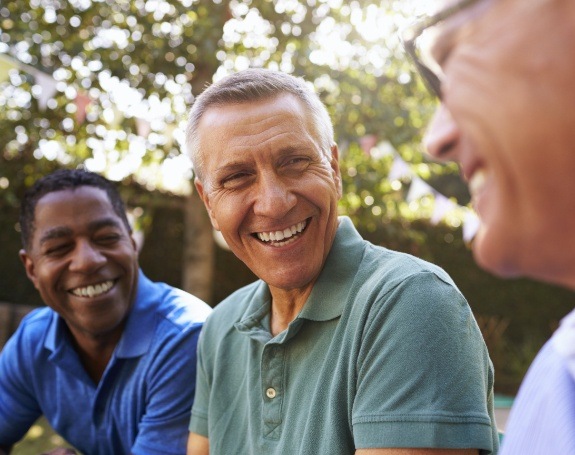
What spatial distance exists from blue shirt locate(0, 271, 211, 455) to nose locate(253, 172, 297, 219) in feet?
3.09

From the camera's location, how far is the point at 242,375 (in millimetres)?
2133

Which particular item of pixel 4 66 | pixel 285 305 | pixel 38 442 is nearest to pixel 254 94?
pixel 285 305

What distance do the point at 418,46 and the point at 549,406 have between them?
46cm

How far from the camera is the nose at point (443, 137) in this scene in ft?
2.78

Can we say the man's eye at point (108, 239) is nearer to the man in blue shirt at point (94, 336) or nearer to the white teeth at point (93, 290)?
the man in blue shirt at point (94, 336)

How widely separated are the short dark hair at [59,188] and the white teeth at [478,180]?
2279 mm

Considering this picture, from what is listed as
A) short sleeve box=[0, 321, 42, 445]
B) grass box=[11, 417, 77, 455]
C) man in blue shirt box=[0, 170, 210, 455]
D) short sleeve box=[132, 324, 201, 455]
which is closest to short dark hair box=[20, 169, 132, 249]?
man in blue shirt box=[0, 170, 210, 455]

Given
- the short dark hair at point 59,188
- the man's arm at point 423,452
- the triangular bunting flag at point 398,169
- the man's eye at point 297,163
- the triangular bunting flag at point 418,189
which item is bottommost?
the triangular bunting flag at point 418,189

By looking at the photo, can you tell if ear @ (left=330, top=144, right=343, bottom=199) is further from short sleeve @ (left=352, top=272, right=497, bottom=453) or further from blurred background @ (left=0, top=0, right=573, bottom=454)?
blurred background @ (left=0, top=0, right=573, bottom=454)

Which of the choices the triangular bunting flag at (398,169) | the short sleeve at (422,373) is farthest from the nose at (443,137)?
the triangular bunting flag at (398,169)

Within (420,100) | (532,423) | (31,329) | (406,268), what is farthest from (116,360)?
(420,100)

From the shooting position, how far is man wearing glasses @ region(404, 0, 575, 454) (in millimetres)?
731

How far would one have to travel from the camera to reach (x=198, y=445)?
2350 mm

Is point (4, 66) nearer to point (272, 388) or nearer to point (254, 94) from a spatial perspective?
point (254, 94)
